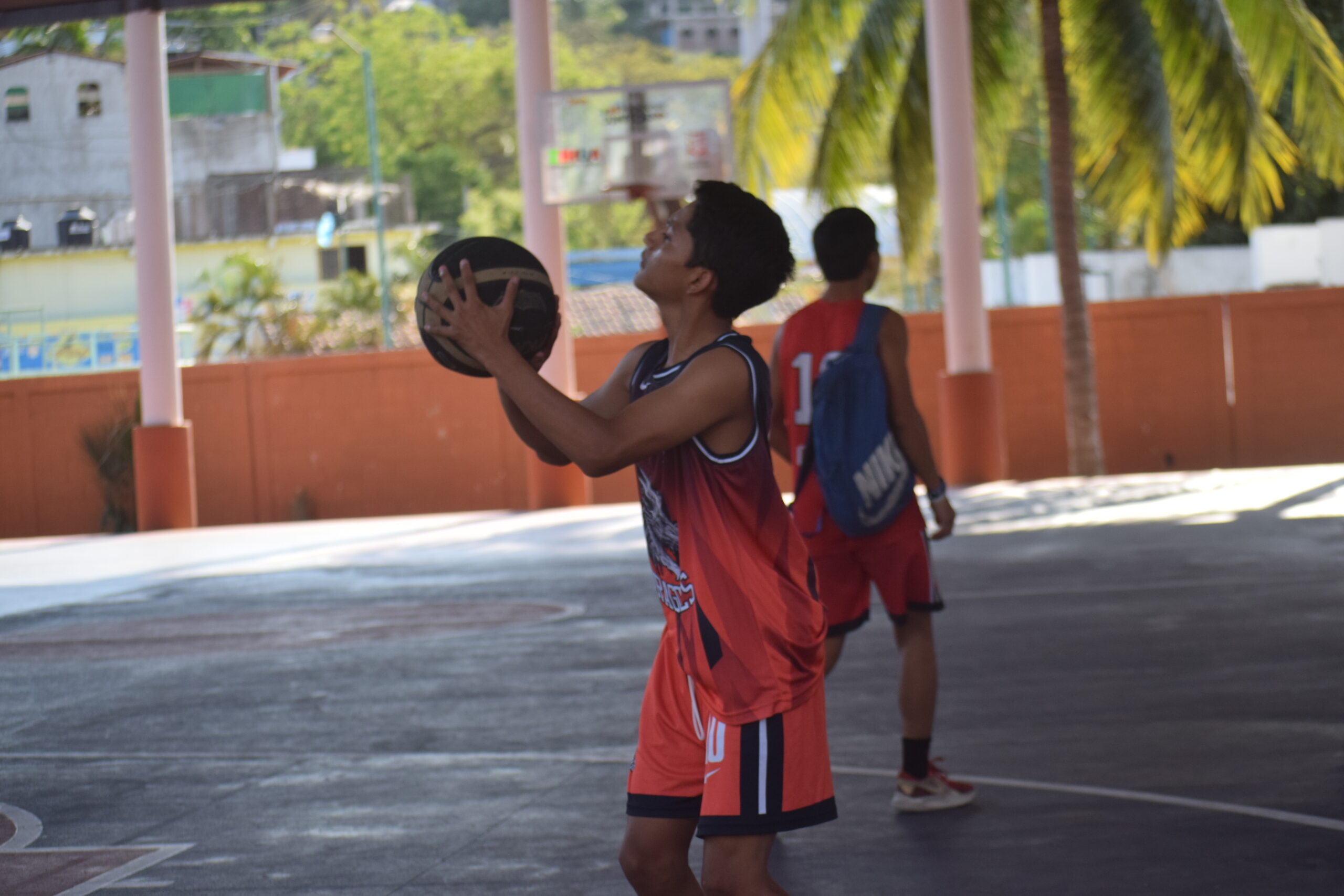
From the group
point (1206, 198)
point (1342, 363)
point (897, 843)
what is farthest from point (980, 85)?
point (897, 843)

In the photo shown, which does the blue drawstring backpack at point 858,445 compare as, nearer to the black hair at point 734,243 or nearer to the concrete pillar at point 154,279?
the black hair at point 734,243

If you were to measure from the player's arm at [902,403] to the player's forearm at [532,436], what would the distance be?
1780mm

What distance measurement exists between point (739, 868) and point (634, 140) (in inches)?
602

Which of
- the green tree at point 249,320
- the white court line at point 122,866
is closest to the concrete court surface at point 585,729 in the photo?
the white court line at point 122,866

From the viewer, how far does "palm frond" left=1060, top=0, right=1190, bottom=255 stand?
669 inches

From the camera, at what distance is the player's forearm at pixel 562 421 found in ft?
9.48

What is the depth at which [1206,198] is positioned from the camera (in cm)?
2025

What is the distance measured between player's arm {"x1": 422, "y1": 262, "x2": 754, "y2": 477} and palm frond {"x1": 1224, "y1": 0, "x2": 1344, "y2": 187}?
1553cm

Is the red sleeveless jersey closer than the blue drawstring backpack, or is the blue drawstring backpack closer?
the red sleeveless jersey

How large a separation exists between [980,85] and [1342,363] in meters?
7.13

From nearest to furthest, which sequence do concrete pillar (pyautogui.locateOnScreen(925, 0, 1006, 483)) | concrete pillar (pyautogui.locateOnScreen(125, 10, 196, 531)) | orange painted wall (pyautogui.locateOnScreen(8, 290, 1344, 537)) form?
concrete pillar (pyautogui.locateOnScreen(925, 0, 1006, 483))
concrete pillar (pyautogui.locateOnScreen(125, 10, 196, 531))
orange painted wall (pyautogui.locateOnScreen(8, 290, 1344, 537))

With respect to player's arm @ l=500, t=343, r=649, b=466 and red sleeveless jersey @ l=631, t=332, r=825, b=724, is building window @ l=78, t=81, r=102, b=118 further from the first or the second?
red sleeveless jersey @ l=631, t=332, r=825, b=724

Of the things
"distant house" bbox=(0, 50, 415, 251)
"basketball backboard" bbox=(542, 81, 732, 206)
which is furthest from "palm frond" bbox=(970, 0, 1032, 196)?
"distant house" bbox=(0, 50, 415, 251)

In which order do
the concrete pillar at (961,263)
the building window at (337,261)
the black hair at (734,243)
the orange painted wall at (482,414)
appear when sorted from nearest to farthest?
the black hair at (734,243) → the concrete pillar at (961,263) → the orange painted wall at (482,414) → the building window at (337,261)
